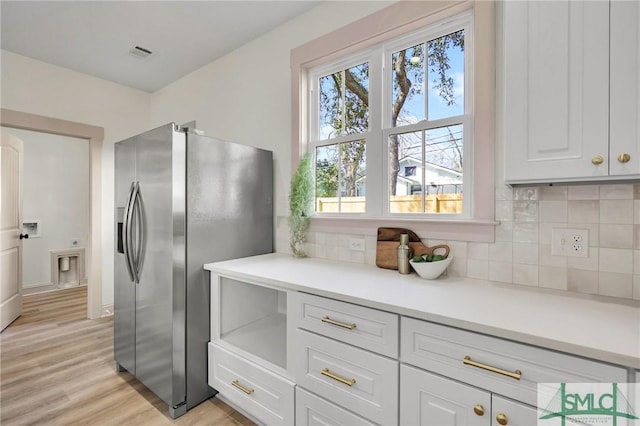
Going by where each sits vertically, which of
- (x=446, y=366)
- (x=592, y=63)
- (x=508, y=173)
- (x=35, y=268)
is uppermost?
(x=592, y=63)

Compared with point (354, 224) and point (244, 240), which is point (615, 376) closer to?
point (354, 224)

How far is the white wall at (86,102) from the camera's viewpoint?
288cm

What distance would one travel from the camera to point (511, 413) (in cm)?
93

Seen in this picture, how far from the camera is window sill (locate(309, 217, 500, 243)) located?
1545mm

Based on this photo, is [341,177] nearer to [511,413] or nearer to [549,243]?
[549,243]

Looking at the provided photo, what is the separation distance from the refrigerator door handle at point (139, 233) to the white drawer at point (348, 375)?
47.0 inches

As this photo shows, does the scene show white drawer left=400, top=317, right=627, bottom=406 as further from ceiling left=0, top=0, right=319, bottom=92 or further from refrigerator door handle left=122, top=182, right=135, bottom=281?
ceiling left=0, top=0, right=319, bottom=92

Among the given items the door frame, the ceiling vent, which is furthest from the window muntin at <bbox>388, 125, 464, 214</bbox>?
the door frame

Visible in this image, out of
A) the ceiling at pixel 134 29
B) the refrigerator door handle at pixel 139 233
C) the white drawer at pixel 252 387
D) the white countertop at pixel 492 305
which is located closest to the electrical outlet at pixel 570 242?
the white countertop at pixel 492 305

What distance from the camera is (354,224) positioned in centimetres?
203

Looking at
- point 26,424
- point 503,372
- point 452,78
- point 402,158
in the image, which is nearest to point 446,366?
point 503,372

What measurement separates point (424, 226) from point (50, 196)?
5351mm

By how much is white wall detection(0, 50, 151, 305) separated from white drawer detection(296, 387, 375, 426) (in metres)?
3.08

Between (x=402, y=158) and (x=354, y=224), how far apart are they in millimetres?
518
